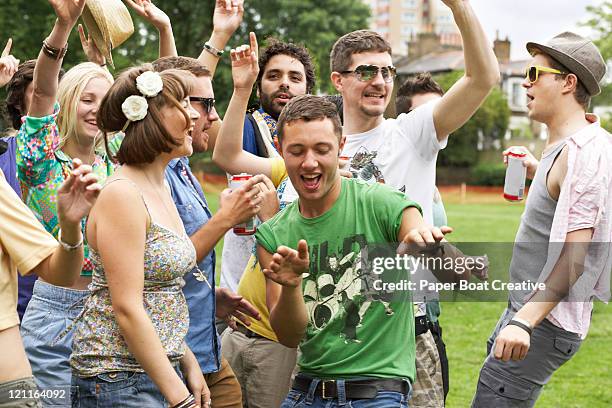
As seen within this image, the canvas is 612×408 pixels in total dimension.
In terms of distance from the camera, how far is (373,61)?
4707 millimetres

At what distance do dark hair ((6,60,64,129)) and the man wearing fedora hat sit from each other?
2.81m

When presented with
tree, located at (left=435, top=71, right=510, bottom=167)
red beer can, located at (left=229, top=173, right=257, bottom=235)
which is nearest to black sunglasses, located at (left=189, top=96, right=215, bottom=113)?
red beer can, located at (left=229, top=173, right=257, bottom=235)

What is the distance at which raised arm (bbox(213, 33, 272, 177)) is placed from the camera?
4344 mm

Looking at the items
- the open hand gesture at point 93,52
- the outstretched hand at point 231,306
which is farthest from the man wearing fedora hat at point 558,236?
the open hand gesture at point 93,52

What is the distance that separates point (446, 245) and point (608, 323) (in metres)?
9.63

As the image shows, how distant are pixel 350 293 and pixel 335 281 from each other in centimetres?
8

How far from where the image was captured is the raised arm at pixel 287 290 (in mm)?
3217

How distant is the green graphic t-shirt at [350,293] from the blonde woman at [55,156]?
43.3 inches

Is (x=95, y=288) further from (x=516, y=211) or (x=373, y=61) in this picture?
(x=516, y=211)

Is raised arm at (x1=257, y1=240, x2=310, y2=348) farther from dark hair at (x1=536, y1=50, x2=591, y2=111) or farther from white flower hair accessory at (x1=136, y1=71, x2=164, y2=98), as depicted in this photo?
dark hair at (x1=536, y1=50, x2=591, y2=111)

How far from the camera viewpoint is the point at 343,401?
350cm

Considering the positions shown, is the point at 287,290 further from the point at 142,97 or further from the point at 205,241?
the point at 142,97

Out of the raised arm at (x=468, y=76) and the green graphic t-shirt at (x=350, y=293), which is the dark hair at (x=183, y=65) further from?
the raised arm at (x=468, y=76)

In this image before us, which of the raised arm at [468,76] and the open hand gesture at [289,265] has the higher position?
the raised arm at [468,76]
